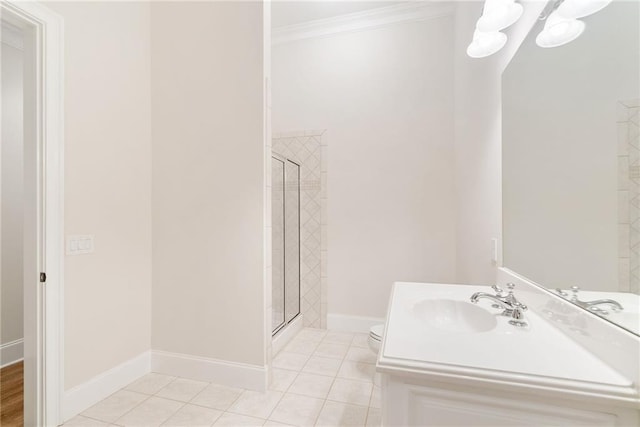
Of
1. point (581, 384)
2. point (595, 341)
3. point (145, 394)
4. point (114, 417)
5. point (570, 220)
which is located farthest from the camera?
point (145, 394)

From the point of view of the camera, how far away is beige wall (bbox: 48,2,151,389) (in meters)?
1.71

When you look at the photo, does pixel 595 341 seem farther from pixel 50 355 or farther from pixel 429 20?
pixel 429 20

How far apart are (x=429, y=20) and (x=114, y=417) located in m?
3.91

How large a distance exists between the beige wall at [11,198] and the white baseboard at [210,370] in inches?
54.3

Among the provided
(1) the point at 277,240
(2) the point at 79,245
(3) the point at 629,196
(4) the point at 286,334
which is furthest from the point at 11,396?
(3) the point at 629,196

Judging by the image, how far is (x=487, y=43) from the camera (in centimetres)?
150

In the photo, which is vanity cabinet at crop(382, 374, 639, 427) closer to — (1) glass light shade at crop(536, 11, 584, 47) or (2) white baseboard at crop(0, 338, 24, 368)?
(1) glass light shade at crop(536, 11, 584, 47)

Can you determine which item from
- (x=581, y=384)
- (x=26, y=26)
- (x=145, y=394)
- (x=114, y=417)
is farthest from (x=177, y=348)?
(x=581, y=384)

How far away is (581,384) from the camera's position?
2.24 feet

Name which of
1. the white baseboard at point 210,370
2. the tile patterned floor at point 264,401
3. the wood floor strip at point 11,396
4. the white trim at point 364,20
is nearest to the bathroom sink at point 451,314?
the tile patterned floor at point 264,401

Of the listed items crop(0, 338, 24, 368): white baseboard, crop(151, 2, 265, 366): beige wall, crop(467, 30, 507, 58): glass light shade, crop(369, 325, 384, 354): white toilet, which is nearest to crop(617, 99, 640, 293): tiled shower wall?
crop(467, 30, 507, 58): glass light shade

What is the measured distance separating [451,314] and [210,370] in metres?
1.68

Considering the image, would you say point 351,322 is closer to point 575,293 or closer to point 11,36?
point 575,293

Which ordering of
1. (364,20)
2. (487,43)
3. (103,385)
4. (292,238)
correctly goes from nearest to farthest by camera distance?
(487,43)
(103,385)
(364,20)
(292,238)
